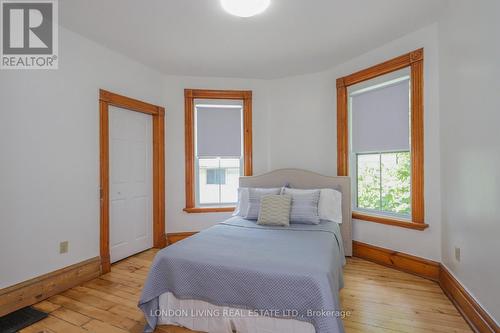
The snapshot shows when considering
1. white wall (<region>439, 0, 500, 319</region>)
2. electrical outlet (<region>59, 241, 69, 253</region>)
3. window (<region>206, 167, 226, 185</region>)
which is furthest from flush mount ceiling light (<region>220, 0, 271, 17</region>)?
electrical outlet (<region>59, 241, 69, 253</region>)

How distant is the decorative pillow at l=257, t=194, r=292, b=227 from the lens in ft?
8.87

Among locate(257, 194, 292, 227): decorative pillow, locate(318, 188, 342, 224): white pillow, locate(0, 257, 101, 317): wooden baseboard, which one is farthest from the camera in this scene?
locate(318, 188, 342, 224): white pillow

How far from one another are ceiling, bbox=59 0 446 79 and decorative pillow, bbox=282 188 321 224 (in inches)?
69.0

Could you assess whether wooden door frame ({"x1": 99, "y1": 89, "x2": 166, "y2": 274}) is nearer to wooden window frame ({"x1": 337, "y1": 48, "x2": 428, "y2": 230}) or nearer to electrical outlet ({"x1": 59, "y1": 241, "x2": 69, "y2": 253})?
electrical outlet ({"x1": 59, "y1": 241, "x2": 69, "y2": 253})

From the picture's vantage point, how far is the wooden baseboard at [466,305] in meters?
1.61

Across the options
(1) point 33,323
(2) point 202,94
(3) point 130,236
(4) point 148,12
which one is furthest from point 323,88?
(1) point 33,323

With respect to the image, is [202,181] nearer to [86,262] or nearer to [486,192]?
[86,262]

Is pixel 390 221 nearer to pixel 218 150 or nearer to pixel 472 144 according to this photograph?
pixel 472 144

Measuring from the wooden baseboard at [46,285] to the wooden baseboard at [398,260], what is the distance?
3.11m

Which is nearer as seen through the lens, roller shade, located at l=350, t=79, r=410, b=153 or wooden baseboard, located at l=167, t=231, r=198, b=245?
roller shade, located at l=350, t=79, r=410, b=153

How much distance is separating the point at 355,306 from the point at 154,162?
3.02m

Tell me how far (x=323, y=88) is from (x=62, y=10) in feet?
→ 10.1

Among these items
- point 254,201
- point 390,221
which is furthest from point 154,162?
point 390,221

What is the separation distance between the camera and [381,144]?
120 inches
